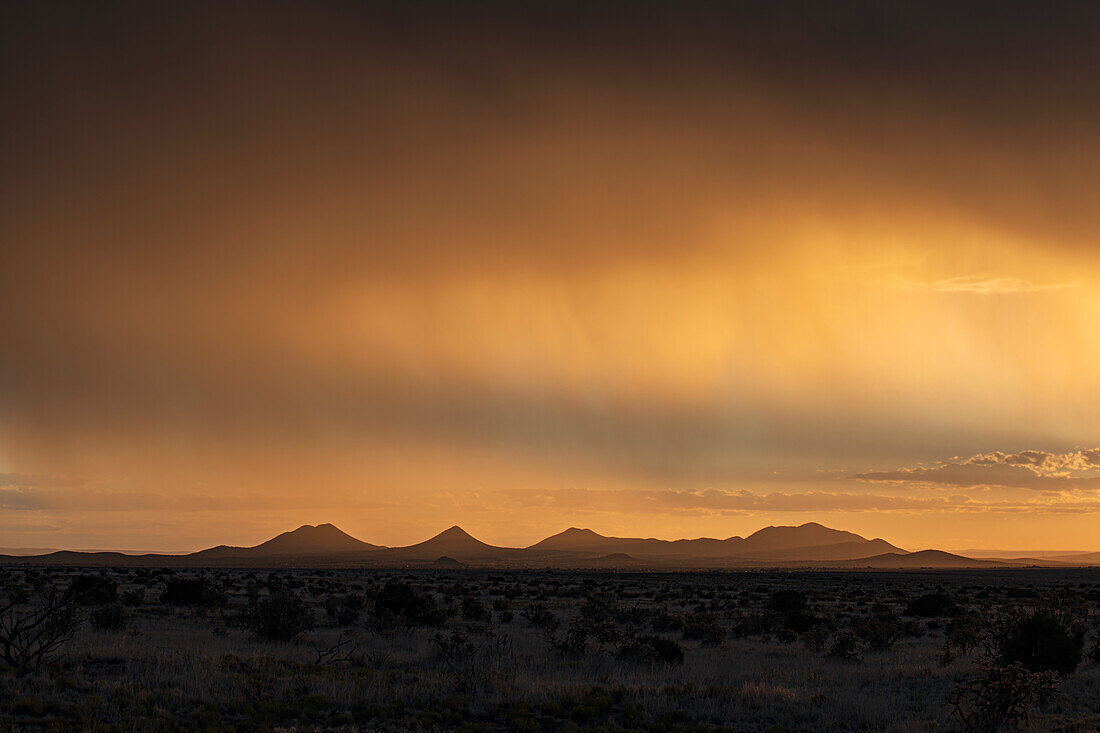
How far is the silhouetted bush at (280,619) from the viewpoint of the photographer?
24.1 m

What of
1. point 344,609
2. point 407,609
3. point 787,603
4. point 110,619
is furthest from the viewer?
point 787,603

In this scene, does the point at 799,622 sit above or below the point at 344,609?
below

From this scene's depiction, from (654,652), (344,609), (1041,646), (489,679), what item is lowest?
(344,609)

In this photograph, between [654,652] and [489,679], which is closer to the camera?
[489,679]

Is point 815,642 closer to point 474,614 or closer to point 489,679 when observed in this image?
point 489,679

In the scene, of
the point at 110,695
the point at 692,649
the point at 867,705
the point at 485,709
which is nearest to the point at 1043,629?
the point at 867,705

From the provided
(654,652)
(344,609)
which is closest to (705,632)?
(654,652)

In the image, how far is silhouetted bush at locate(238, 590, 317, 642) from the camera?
24.1 m

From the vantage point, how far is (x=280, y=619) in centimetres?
2430

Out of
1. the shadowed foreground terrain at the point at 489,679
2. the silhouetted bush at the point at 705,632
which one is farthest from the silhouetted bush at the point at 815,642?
the silhouetted bush at the point at 705,632

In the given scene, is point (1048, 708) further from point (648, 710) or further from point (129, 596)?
point (129, 596)

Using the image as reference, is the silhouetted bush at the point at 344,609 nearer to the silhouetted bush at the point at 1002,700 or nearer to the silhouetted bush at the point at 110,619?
the silhouetted bush at the point at 110,619

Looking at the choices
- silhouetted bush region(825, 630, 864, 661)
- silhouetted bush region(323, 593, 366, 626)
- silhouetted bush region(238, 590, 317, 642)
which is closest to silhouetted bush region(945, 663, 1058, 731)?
silhouetted bush region(825, 630, 864, 661)

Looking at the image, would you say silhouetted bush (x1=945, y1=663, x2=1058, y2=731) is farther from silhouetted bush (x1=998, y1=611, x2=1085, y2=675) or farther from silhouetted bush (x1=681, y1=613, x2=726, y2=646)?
silhouetted bush (x1=681, y1=613, x2=726, y2=646)
